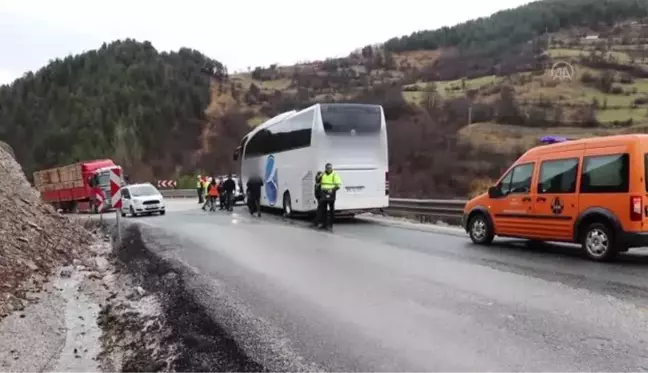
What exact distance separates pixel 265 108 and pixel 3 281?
86.6 metres

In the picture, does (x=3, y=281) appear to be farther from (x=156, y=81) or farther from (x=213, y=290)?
(x=156, y=81)

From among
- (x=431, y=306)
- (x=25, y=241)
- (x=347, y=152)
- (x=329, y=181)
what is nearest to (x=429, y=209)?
(x=347, y=152)

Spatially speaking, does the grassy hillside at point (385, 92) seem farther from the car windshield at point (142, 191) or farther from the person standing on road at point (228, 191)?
the car windshield at point (142, 191)

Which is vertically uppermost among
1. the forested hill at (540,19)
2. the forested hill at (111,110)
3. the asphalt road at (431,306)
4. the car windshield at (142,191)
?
the forested hill at (540,19)

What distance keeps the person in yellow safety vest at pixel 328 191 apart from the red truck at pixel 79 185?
2044 cm

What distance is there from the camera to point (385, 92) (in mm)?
78625

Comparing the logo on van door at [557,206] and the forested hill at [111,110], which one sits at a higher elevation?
the forested hill at [111,110]

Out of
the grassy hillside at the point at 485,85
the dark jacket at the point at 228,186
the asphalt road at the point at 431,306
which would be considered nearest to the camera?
the asphalt road at the point at 431,306

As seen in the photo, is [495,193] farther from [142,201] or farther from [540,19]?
[540,19]

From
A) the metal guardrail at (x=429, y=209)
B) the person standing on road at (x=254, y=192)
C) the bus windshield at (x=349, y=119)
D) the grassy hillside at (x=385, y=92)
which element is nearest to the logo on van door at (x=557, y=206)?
the metal guardrail at (x=429, y=209)

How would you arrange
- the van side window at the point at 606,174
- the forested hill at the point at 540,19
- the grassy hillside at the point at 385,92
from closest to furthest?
the van side window at the point at 606,174 < the grassy hillside at the point at 385,92 < the forested hill at the point at 540,19

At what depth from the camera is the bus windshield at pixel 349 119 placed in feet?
63.5

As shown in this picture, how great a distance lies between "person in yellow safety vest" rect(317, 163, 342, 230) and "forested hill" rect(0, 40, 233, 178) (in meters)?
59.9

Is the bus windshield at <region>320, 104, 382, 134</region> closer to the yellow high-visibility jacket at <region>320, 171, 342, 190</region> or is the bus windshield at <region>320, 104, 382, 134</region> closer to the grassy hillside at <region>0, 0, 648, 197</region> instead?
the yellow high-visibility jacket at <region>320, 171, 342, 190</region>
